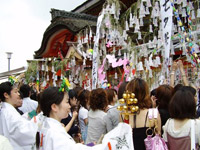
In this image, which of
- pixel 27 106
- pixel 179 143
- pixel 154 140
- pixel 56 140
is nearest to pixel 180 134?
pixel 179 143

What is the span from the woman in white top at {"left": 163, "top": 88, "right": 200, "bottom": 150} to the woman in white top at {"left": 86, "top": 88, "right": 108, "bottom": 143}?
1104 mm

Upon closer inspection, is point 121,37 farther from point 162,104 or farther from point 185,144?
point 185,144

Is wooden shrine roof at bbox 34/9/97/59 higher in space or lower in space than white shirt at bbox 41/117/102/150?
higher

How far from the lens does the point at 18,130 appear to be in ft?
8.47

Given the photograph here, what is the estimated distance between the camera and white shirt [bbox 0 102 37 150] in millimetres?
2582

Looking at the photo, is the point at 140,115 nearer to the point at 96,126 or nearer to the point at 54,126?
the point at 54,126

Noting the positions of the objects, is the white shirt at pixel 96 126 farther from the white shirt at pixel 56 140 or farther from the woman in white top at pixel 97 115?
the white shirt at pixel 56 140

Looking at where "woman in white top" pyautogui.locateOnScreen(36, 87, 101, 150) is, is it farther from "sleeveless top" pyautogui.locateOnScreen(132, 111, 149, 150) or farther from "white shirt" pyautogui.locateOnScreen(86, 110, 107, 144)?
"white shirt" pyautogui.locateOnScreen(86, 110, 107, 144)

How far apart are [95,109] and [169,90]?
114cm

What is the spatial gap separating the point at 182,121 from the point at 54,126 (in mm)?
1331

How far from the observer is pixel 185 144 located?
83.8 inches

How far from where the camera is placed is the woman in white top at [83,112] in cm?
379

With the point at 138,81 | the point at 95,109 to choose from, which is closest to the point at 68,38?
the point at 95,109

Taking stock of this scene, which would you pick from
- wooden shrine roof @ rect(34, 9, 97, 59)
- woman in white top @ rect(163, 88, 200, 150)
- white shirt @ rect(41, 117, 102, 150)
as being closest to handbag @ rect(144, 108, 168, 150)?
woman in white top @ rect(163, 88, 200, 150)
